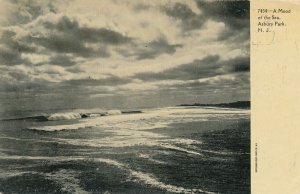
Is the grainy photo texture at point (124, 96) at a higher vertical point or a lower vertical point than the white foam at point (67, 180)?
higher

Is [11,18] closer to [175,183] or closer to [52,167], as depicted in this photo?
[52,167]

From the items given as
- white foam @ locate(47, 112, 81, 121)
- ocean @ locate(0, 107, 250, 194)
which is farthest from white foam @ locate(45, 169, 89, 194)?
white foam @ locate(47, 112, 81, 121)

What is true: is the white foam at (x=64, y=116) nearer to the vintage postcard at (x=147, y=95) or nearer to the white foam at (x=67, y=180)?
the vintage postcard at (x=147, y=95)

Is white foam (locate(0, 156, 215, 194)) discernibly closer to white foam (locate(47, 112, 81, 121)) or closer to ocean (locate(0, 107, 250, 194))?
ocean (locate(0, 107, 250, 194))

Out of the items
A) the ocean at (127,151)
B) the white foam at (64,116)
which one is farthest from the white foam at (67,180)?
the white foam at (64,116)

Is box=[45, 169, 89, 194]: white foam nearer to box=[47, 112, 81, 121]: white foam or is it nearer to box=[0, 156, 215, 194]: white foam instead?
box=[0, 156, 215, 194]: white foam

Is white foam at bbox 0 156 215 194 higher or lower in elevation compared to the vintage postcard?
lower
